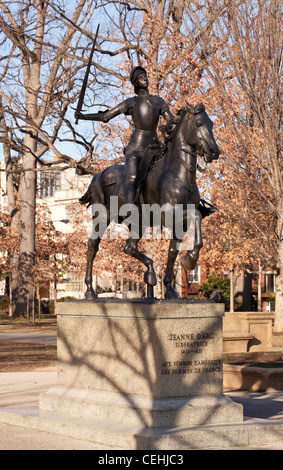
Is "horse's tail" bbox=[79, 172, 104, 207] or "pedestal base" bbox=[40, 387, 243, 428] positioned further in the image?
"horse's tail" bbox=[79, 172, 104, 207]

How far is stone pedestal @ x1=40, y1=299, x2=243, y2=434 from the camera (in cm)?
875

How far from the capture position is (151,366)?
348 inches

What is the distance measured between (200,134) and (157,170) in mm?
945

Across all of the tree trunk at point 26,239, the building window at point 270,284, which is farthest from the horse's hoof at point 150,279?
the building window at point 270,284

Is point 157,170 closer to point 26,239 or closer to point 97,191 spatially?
point 97,191

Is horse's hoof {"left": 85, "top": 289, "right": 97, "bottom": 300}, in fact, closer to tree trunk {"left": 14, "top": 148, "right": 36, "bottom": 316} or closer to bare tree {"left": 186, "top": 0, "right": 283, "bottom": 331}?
bare tree {"left": 186, "top": 0, "right": 283, "bottom": 331}

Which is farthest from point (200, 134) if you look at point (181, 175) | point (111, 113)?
point (111, 113)

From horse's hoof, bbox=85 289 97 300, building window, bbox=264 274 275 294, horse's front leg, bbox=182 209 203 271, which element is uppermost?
horse's front leg, bbox=182 209 203 271

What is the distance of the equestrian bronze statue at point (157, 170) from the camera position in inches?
392

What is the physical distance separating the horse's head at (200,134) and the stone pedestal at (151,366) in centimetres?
195

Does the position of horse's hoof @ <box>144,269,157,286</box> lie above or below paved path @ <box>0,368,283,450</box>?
above

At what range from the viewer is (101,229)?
11625 millimetres

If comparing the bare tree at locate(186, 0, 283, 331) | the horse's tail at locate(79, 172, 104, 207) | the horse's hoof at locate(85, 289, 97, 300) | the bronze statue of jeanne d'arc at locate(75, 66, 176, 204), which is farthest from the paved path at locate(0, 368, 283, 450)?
the bare tree at locate(186, 0, 283, 331)
